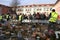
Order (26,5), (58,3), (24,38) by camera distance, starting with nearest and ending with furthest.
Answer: (24,38) < (58,3) < (26,5)

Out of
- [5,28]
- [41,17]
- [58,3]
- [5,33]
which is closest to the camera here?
[5,33]

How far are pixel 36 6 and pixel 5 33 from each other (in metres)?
50.8

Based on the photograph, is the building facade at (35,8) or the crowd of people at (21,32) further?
the building facade at (35,8)

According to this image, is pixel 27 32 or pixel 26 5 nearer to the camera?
pixel 27 32

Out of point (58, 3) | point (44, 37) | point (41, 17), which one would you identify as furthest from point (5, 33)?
point (58, 3)

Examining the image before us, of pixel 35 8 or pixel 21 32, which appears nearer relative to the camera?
pixel 21 32

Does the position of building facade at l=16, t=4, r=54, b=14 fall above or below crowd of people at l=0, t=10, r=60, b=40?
above

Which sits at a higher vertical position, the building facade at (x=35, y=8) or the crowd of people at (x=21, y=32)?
the building facade at (x=35, y=8)

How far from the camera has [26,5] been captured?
71125mm

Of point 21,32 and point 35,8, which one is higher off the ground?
point 35,8

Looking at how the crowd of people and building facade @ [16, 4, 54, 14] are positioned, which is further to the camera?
building facade @ [16, 4, 54, 14]

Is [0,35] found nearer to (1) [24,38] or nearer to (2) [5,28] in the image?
(1) [24,38]

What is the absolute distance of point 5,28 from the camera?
1914cm

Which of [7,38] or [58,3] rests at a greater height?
[58,3]
